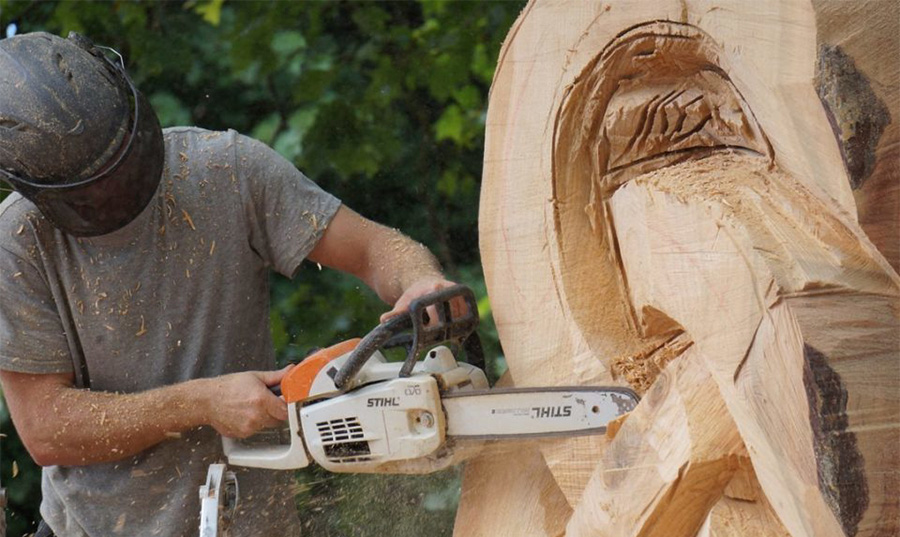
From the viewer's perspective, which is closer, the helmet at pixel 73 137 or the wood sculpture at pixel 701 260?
the wood sculpture at pixel 701 260

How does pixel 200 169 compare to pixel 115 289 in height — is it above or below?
above

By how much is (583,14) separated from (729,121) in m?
0.33

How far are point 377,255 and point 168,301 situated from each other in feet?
1.75

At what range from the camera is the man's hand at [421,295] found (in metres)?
2.24

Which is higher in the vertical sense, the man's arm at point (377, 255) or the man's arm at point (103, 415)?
the man's arm at point (377, 255)

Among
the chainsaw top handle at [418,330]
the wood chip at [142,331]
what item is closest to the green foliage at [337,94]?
the wood chip at [142,331]

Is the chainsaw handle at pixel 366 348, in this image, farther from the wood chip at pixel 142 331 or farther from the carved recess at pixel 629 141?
the wood chip at pixel 142 331

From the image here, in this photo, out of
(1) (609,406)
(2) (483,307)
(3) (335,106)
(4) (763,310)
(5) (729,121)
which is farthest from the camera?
(3) (335,106)

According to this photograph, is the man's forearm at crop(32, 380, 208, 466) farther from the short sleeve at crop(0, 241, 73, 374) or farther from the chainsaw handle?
the chainsaw handle

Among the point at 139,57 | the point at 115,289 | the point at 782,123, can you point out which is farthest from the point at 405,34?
the point at 782,123

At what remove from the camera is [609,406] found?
1912 mm

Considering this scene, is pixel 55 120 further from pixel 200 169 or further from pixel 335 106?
pixel 335 106

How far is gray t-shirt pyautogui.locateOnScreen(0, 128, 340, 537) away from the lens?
103 inches

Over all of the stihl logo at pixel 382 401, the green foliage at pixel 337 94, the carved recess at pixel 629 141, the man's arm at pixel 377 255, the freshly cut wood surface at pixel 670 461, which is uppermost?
the carved recess at pixel 629 141
